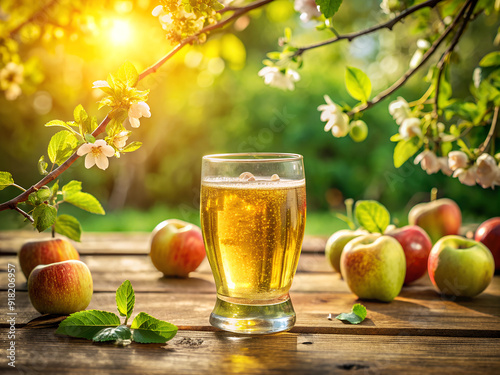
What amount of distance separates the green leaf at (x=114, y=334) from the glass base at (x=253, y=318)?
0.22 m

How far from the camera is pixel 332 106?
5.26 feet

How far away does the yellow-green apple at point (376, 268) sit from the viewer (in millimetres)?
1551

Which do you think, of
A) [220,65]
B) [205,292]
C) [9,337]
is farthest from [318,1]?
[220,65]

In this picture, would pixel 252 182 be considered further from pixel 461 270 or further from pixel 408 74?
pixel 461 270

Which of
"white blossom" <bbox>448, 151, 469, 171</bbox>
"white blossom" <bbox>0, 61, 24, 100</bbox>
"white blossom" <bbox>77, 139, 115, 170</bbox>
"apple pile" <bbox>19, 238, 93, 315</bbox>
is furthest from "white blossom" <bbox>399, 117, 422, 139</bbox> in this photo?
"white blossom" <bbox>0, 61, 24, 100</bbox>

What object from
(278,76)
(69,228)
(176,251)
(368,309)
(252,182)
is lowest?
(368,309)

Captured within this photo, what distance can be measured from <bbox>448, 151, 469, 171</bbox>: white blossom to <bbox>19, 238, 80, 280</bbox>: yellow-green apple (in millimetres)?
1294

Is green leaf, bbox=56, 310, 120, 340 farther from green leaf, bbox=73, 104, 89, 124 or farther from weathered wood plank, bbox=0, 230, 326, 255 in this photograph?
weathered wood plank, bbox=0, 230, 326, 255

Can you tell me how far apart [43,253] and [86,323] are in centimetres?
53

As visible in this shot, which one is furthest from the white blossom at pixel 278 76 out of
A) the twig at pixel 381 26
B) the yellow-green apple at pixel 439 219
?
the yellow-green apple at pixel 439 219

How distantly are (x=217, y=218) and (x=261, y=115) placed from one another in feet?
14.1

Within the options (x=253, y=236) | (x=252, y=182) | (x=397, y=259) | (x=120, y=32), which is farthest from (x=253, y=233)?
(x=120, y=32)

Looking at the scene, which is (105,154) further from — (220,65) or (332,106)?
(220,65)

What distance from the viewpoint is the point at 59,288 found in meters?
1.37
